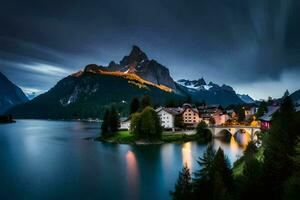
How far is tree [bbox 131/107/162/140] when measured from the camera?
287 feet

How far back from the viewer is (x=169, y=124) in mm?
112938

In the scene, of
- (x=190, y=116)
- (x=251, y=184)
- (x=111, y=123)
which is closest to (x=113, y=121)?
(x=111, y=123)

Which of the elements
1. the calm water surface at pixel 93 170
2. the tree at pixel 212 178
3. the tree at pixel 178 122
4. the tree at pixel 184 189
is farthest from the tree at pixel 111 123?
the tree at pixel 184 189

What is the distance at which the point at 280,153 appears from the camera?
72.7 ft

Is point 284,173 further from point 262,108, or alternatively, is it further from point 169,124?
point 169,124

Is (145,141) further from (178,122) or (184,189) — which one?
(184,189)

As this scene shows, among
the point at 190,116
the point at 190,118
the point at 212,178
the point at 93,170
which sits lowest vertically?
the point at 93,170

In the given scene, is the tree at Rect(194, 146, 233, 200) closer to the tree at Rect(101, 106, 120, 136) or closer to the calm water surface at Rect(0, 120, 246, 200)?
the calm water surface at Rect(0, 120, 246, 200)

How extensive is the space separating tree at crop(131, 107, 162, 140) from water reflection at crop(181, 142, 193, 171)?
9304 millimetres

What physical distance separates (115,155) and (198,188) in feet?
161

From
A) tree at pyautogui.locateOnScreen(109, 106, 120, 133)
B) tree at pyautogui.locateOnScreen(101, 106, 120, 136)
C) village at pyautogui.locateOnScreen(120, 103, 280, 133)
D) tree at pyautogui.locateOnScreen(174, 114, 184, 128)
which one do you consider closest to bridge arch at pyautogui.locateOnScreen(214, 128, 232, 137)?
village at pyautogui.locateOnScreen(120, 103, 280, 133)

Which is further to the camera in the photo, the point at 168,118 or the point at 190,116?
the point at 190,116

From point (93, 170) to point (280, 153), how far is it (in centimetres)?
3817

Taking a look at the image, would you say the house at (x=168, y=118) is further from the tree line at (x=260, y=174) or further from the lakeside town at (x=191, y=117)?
the tree line at (x=260, y=174)
